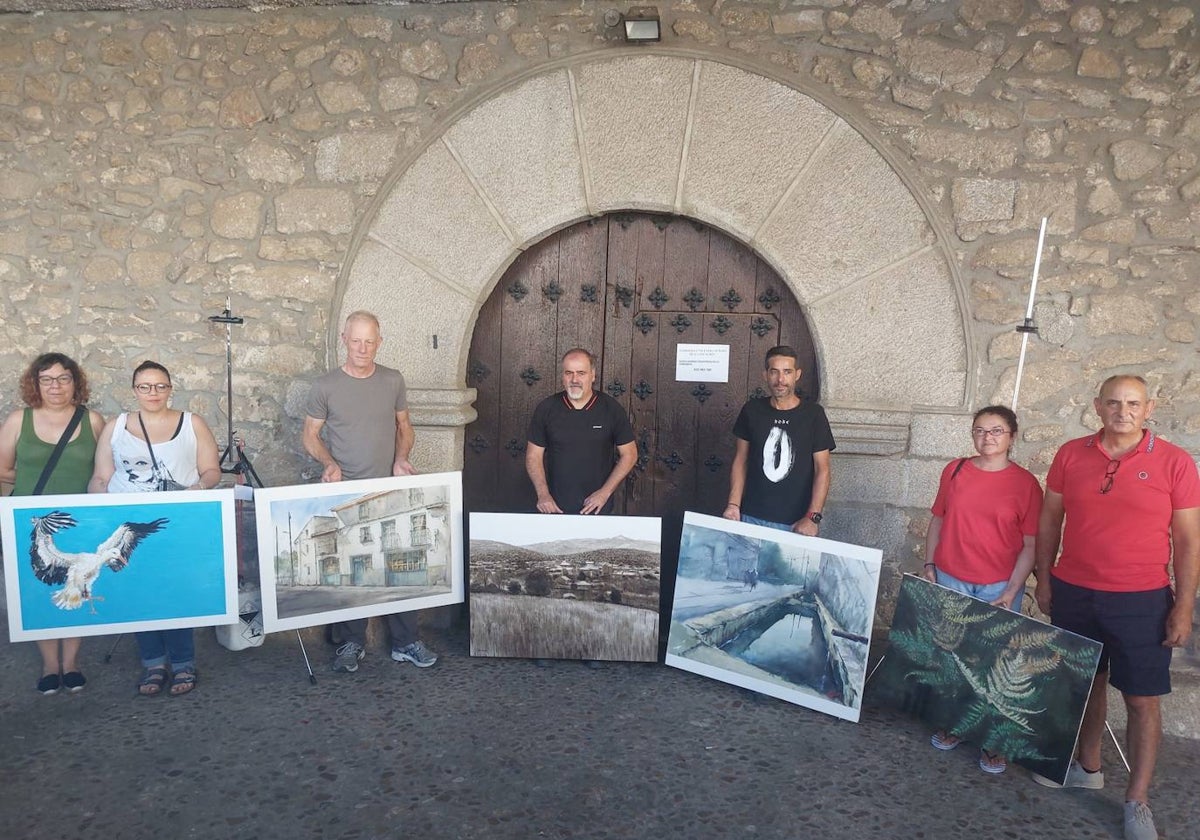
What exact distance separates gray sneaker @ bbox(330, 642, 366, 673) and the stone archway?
3.45ft

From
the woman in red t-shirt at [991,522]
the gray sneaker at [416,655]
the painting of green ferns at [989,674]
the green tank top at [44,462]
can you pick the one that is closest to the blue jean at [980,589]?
the woman in red t-shirt at [991,522]

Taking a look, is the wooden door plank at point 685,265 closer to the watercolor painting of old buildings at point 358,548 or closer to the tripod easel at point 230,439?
the watercolor painting of old buildings at point 358,548

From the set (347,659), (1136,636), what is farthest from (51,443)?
(1136,636)

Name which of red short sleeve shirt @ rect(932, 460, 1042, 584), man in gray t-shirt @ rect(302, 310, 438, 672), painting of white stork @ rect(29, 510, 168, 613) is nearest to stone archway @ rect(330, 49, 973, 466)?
man in gray t-shirt @ rect(302, 310, 438, 672)

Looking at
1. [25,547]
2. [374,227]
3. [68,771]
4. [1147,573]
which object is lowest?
[68,771]

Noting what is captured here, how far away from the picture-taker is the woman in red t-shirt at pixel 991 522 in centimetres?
276

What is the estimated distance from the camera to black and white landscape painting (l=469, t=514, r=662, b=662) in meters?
3.37

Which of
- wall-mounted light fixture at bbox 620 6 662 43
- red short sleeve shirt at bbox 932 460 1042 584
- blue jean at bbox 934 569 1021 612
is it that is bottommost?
blue jean at bbox 934 569 1021 612

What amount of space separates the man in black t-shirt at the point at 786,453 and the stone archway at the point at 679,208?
35 centimetres

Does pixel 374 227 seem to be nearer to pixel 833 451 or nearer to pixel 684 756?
pixel 833 451

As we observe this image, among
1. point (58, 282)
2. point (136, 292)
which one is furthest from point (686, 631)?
point (58, 282)

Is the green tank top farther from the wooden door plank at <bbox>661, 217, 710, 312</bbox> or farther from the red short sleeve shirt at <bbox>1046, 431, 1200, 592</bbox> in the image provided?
the red short sleeve shirt at <bbox>1046, 431, 1200, 592</bbox>

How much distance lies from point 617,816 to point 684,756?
1.37 ft

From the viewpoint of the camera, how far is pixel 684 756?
2.77 meters
